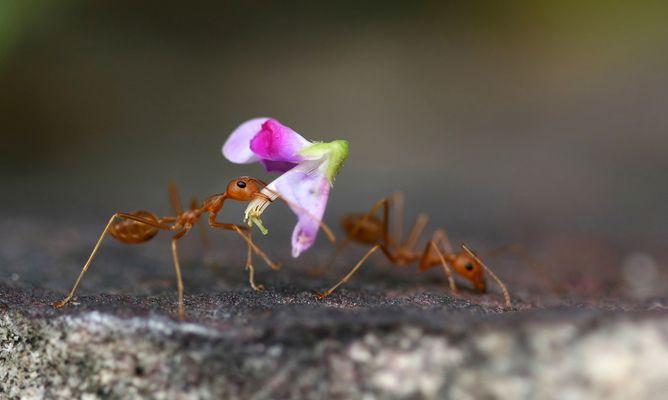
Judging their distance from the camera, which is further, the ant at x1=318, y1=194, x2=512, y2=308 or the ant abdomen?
the ant at x1=318, y1=194, x2=512, y2=308

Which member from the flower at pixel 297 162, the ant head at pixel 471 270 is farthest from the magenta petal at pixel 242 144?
the ant head at pixel 471 270

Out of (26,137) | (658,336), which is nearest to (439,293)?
(658,336)

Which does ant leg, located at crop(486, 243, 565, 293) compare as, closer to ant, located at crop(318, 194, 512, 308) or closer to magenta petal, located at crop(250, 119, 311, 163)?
ant, located at crop(318, 194, 512, 308)

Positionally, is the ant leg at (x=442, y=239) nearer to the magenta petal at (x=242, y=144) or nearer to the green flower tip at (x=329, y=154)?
the green flower tip at (x=329, y=154)

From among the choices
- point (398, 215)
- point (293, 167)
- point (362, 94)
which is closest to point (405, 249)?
point (398, 215)

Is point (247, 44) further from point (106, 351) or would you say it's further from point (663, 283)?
point (106, 351)

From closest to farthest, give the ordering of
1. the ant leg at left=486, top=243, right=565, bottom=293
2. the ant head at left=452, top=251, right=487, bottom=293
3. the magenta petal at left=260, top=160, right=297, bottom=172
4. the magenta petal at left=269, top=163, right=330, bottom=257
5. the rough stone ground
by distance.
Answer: the rough stone ground
the magenta petal at left=269, top=163, right=330, bottom=257
the magenta petal at left=260, top=160, right=297, bottom=172
the ant head at left=452, top=251, right=487, bottom=293
the ant leg at left=486, top=243, right=565, bottom=293

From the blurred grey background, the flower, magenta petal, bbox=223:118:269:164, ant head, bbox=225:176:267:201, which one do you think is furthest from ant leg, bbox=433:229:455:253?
the blurred grey background
